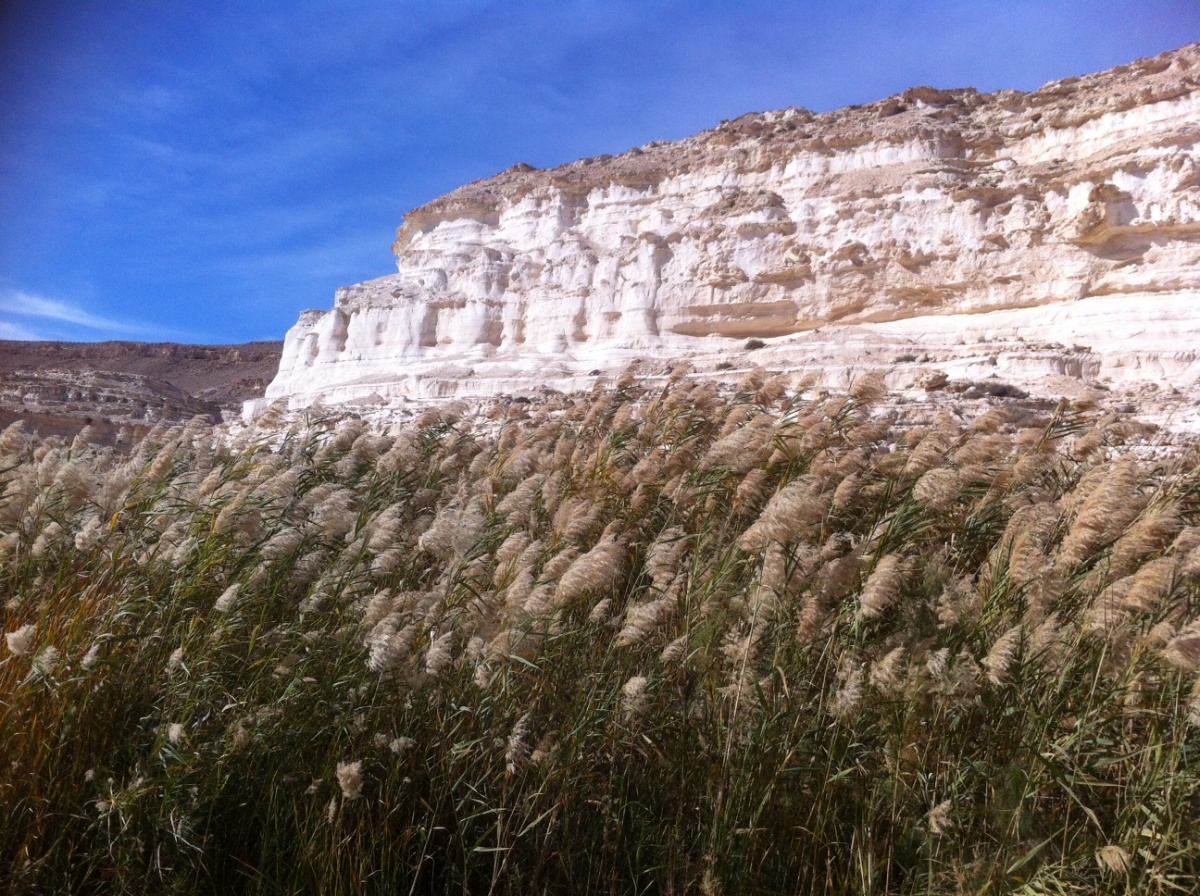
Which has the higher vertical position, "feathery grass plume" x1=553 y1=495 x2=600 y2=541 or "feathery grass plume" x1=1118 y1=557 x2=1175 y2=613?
"feathery grass plume" x1=553 y1=495 x2=600 y2=541

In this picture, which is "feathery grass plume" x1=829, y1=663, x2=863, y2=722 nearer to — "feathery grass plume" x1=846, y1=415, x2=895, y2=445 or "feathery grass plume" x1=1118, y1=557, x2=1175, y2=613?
"feathery grass plume" x1=1118, y1=557, x2=1175, y2=613

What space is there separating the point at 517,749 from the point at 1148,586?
1950mm

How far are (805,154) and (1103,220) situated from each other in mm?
8240

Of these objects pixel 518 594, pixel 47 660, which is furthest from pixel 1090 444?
pixel 47 660

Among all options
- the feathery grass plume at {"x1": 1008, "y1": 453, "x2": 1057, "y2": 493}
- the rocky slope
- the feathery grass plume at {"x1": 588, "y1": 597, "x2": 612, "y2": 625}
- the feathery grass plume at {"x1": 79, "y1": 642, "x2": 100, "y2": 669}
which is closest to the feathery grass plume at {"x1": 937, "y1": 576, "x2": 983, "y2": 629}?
the feathery grass plume at {"x1": 588, "y1": 597, "x2": 612, "y2": 625}

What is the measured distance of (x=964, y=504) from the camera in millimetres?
3984

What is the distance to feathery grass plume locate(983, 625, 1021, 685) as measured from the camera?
248 centimetres

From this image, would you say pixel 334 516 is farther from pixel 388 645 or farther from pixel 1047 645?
pixel 1047 645

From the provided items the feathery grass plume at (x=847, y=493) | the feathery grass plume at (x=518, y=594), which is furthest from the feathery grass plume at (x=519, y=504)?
the feathery grass plume at (x=847, y=493)

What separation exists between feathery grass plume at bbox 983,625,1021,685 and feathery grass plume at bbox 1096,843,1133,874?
0.48m

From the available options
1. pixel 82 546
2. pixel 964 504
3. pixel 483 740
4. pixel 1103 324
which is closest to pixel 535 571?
pixel 483 740

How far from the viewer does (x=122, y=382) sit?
38.8 meters

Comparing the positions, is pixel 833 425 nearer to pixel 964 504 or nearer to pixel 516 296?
pixel 964 504

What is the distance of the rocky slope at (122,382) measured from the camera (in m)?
28.2
